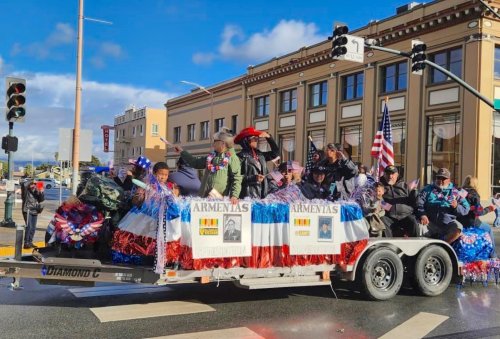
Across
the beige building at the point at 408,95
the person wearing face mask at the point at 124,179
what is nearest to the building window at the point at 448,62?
the beige building at the point at 408,95

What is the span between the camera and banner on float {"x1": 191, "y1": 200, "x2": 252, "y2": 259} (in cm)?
602

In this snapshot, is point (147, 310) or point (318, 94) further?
point (318, 94)

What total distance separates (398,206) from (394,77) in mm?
21384

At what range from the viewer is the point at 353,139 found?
30688mm

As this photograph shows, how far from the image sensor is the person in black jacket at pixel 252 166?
7.14 meters

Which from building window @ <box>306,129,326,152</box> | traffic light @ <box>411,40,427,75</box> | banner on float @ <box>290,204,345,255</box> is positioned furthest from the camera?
building window @ <box>306,129,326,152</box>

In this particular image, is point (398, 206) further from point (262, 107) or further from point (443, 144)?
point (262, 107)

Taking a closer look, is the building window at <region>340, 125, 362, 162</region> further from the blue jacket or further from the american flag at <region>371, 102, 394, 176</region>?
the blue jacket

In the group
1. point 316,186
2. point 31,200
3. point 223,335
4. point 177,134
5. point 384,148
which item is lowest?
point 223,335

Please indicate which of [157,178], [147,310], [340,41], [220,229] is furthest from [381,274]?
[340,41]

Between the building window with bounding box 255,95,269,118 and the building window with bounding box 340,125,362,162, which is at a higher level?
the building window with bounding box 255,95,269,118

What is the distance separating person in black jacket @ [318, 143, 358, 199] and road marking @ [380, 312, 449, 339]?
1.99m

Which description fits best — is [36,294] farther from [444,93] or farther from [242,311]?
[444,93]

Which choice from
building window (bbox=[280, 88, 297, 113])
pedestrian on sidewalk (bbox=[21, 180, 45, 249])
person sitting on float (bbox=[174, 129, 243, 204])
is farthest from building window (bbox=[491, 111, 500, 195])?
person sitting on float (bbox=[174, 129, 243, 204])
